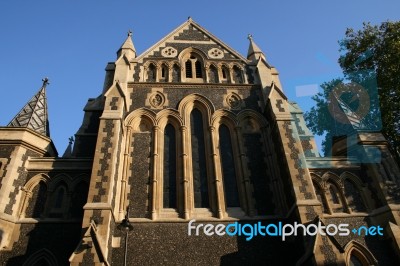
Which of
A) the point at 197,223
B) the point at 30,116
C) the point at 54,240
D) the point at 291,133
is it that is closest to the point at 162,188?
the point at 197,223

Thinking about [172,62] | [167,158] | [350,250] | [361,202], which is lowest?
[350,250]

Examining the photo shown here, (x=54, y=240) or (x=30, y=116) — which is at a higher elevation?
(x=30, y=116)

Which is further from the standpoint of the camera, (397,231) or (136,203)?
(136,203)

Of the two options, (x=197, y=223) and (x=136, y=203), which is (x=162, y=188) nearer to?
(x=136, y=203)

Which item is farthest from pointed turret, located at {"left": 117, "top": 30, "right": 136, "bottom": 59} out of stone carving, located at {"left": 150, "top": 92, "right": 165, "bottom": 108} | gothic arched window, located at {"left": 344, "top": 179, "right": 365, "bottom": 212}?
gothic arched window, located at {"left": 344, "top": 179, "right": 365, "bottom": 212}

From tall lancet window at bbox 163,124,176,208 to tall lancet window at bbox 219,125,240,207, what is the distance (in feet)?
6.64

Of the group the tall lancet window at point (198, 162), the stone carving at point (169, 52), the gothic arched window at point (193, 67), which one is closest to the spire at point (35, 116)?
the stone carving at point (169, 52)

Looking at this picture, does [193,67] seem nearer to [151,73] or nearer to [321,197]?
[151,73]

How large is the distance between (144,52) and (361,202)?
12661mm

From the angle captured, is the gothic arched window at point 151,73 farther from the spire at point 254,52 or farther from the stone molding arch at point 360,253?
the stone molding arch at point 360,253

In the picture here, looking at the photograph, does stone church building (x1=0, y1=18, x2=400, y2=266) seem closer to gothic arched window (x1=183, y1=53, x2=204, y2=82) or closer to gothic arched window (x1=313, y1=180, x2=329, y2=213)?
gothic arched window (x1=313, y1=180, x2=329, y2=213)

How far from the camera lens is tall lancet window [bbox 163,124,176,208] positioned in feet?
41.7

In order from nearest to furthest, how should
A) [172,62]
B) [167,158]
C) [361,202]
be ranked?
[361,202] < [167,158] < [172,62]

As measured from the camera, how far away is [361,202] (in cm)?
1276
